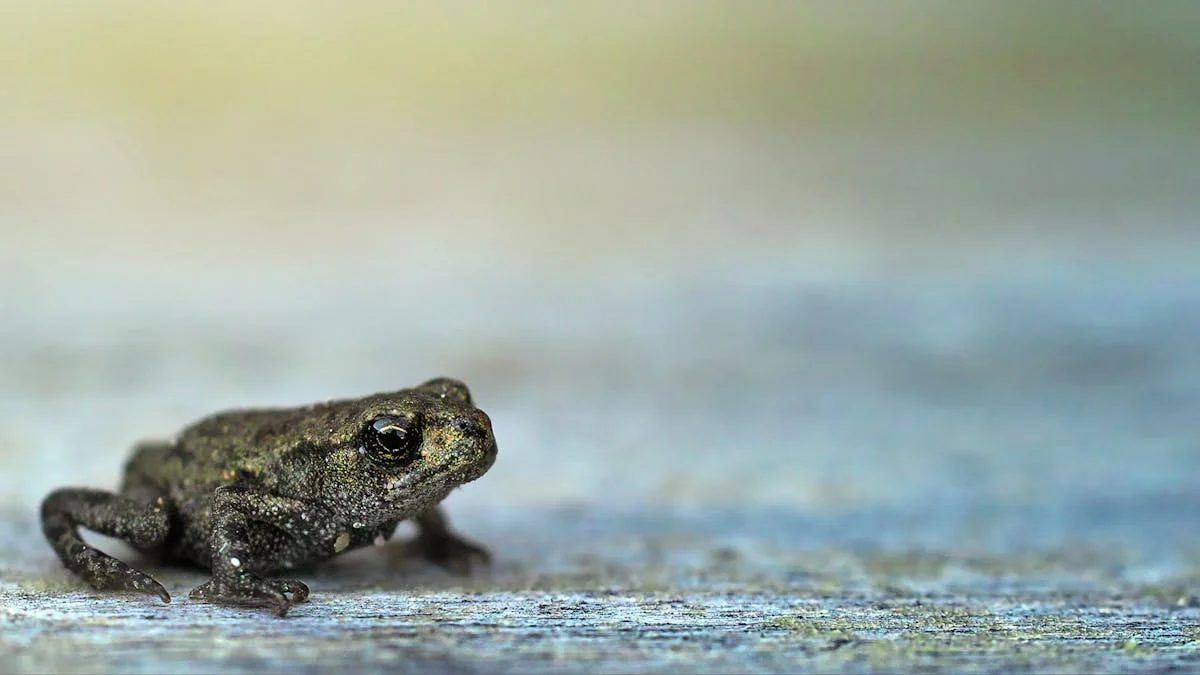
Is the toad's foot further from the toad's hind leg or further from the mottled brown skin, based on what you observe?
the toad's hind leg

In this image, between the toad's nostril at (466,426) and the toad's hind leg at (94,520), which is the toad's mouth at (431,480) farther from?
the toad's hind leg at (94,520)

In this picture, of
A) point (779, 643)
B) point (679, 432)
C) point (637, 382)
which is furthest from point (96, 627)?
point (637, 382)

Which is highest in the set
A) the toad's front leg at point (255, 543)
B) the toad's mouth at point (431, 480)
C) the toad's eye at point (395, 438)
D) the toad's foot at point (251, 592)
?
the toad's eye at point (395, 438)

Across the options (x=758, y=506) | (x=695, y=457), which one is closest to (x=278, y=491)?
(x=758, y=506)

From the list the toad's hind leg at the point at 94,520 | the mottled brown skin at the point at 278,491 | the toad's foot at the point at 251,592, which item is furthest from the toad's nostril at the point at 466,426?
the toad's hind leg at the point at 94,520

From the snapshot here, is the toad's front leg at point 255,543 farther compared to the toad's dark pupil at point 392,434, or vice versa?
the toad's dark pupil at point 392,434

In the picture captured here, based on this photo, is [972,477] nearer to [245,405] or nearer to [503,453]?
[503,453]

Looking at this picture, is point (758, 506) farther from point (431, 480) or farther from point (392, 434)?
point (392, 434)
